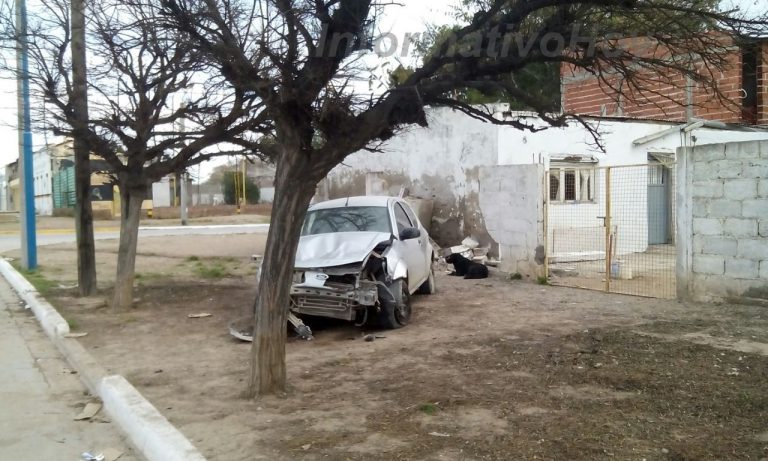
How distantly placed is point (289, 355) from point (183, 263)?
10596mm

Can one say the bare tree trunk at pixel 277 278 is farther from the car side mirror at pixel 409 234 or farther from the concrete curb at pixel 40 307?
the concrete curb at pixel 40 307

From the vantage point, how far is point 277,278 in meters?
5.37

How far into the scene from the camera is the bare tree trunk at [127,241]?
10.1m

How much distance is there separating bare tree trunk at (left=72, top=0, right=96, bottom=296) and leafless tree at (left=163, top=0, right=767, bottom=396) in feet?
16.3

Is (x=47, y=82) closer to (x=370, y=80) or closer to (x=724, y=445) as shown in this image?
(x=370, y=80)

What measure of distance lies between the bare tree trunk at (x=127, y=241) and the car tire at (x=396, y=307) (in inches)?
172

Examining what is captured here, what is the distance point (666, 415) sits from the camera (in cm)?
471

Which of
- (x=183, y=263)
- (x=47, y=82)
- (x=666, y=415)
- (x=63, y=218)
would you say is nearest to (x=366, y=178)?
(x=183, y=263)

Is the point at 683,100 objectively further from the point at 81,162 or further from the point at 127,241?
the point at 81,162

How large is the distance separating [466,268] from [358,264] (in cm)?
618

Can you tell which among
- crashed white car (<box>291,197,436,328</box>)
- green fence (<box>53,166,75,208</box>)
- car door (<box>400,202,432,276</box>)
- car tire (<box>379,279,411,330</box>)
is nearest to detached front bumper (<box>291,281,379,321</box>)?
crashed white car (<box>291,197,436,328</box>)

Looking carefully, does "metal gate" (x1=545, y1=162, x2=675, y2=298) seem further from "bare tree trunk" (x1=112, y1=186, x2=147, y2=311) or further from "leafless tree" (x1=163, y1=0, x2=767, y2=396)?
"bare tree trunk" (x1=112, y1=186, x2=147, y2=311)

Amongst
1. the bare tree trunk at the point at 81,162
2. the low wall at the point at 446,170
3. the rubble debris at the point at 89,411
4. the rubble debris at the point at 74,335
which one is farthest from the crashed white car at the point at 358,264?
the low wall at the point at 446,170

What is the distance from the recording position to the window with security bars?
52.1 ft
